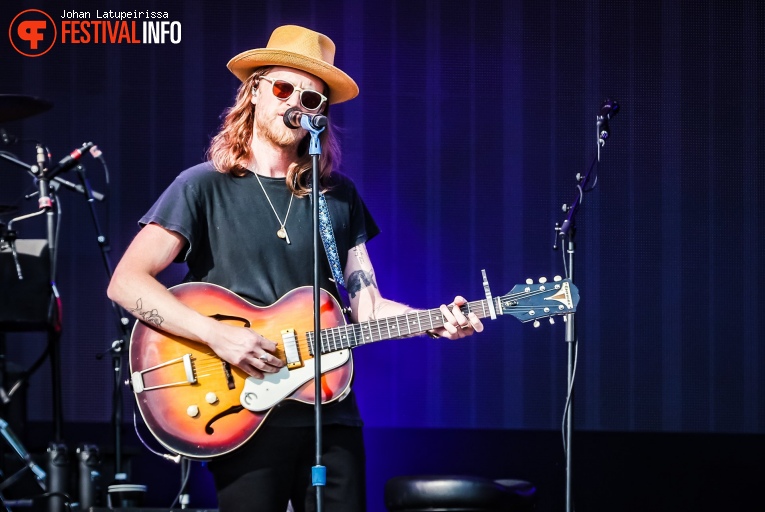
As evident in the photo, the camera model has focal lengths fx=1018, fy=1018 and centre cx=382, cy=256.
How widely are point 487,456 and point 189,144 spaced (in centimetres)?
232

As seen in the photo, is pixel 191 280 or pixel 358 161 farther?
pixel 358 161

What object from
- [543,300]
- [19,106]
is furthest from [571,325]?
[19,106]

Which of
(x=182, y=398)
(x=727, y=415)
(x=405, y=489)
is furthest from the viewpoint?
(x=727, y=415)

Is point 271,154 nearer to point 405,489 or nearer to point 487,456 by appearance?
point 405,489

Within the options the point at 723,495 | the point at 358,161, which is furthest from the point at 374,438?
the point at 723,495

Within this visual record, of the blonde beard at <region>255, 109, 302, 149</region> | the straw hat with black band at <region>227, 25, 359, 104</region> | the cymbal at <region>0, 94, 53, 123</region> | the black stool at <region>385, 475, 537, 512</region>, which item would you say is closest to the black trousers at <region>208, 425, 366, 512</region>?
the blonde beard at <region>255, 109, 302, 149</region>

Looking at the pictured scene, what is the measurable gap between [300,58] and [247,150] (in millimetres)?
362

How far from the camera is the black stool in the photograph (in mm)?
4582

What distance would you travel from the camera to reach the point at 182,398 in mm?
3170

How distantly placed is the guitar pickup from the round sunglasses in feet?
2.33

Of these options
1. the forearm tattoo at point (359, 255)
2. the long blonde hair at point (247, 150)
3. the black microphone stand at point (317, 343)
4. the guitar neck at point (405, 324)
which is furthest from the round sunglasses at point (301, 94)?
the guitar neck at point (405, 324)

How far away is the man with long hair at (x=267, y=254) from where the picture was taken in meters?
3.04

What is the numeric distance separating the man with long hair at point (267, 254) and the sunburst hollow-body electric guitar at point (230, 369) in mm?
33

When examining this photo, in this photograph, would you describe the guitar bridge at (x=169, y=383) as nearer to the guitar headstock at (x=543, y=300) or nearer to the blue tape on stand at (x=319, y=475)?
the blue tape on stand at (x=319, y=475)
